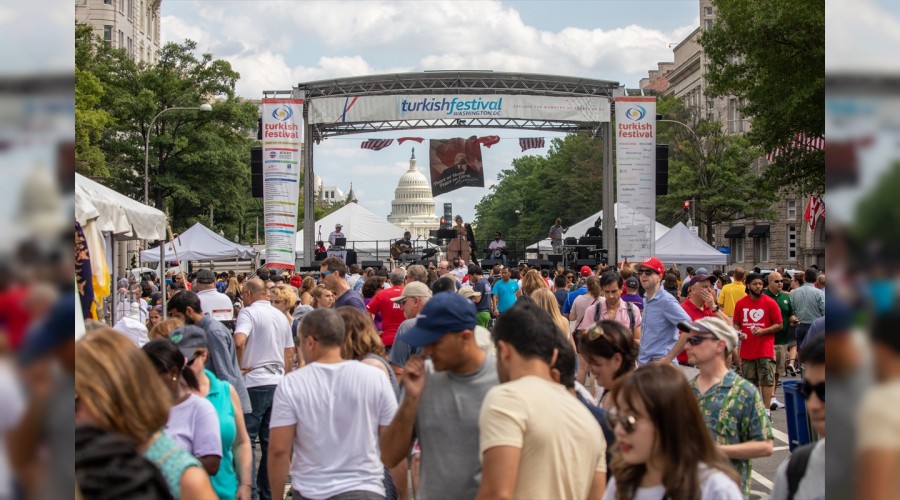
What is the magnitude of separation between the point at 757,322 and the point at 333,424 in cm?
854

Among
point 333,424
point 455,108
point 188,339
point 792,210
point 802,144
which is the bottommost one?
point 333,424

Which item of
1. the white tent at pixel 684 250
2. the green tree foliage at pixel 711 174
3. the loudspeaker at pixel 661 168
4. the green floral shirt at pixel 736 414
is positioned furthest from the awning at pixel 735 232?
the green floral shirt at pixel 736 414

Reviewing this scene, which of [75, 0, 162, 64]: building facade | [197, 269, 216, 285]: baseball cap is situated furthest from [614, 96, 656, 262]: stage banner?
[75, 0, 162, 64]: building facade

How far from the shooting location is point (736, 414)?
4941 mm

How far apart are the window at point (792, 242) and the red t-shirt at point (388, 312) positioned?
209ft

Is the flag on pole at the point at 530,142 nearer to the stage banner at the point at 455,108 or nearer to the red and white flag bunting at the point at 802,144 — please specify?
the stage banner at the point at 455,108

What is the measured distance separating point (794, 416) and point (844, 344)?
4.09 m

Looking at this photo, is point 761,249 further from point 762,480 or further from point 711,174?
point 762,480

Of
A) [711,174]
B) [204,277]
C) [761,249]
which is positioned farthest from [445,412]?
[761,249]

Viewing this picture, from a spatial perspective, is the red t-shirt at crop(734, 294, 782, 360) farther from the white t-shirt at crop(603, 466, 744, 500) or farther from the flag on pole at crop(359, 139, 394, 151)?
the flag on pole at crop(359, 139, 394, 151)

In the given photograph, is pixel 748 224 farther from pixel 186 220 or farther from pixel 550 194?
pixel 186 220

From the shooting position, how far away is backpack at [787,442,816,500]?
101 inches

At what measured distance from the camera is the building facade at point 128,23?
76.8 m

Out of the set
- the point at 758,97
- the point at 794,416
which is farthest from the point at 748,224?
the point at 794,416
